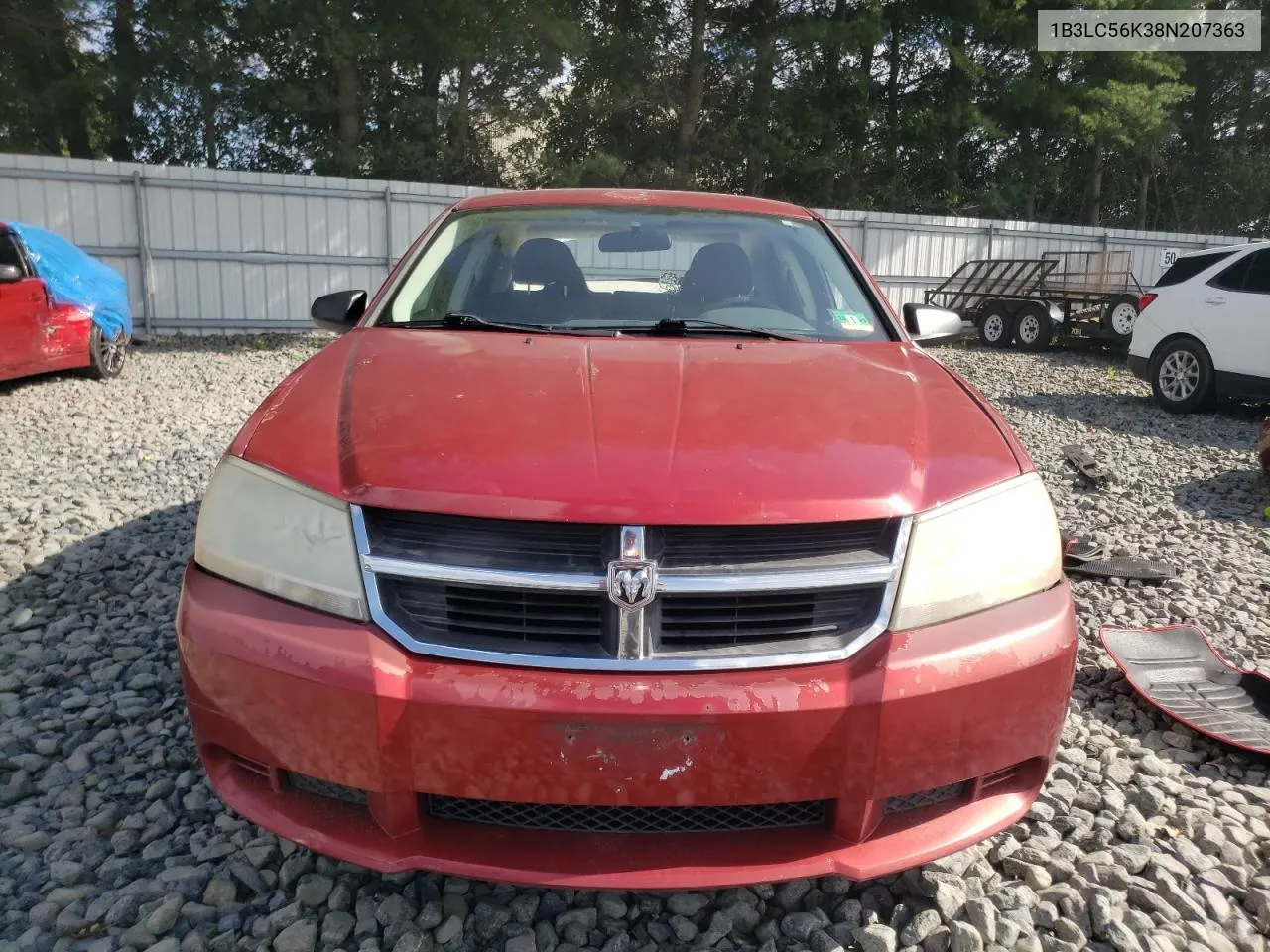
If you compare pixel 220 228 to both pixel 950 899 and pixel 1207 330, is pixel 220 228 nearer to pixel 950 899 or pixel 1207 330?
pixel 1207 330

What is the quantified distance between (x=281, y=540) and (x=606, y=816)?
78cm

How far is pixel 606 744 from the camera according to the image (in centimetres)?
150

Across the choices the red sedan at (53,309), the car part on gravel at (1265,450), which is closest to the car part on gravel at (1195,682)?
the car part on gravel at (1265,450)

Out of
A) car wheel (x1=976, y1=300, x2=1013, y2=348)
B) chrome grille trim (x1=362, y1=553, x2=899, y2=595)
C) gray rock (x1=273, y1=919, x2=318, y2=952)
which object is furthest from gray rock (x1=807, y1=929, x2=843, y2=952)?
car wheel (x1=976, y1=300, x2=1013, y2=348)

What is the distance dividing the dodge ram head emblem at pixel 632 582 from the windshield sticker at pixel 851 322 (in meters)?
1.39

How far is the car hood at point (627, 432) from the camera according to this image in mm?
1606

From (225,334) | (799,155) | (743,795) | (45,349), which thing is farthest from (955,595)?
(799,155)

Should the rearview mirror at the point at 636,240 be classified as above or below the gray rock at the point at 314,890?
above

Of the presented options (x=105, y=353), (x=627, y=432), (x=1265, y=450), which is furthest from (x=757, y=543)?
(x=105, y=353)

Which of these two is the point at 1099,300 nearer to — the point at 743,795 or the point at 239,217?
the point at 239,217

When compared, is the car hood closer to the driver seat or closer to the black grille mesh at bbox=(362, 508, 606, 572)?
the black grille mesh at bbox=(362, 508, 606, 572)

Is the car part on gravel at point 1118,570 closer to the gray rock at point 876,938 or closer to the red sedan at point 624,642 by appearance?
the red sedan at point 624,642

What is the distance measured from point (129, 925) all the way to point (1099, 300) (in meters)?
15.0

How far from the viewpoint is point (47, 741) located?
2.54 meters
